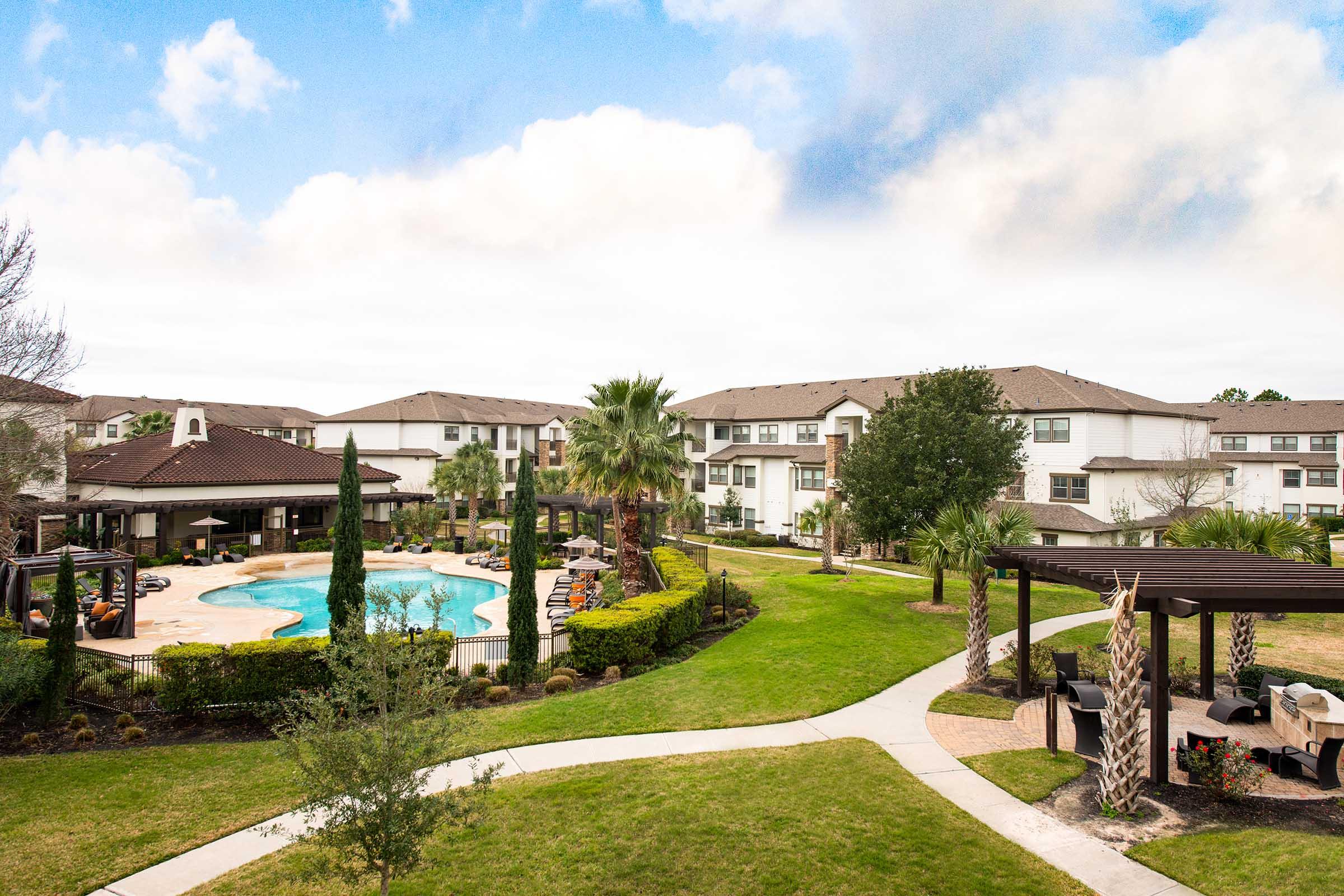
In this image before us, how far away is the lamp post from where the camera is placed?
21.8 meters

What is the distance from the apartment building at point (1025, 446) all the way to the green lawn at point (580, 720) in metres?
12.8

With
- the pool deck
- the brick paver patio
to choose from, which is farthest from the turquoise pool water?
the brick paver patio

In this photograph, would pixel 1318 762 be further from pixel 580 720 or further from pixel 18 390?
pixel 18 390

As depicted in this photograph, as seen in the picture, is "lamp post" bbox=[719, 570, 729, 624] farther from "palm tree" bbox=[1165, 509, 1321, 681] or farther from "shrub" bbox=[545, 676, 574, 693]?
"palm tree" bbox=[1165, 509, 1321, 681]

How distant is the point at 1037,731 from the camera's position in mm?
12641

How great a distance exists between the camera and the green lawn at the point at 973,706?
13633 mm

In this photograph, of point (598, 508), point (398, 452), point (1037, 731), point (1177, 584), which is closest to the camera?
point (1177, 584)

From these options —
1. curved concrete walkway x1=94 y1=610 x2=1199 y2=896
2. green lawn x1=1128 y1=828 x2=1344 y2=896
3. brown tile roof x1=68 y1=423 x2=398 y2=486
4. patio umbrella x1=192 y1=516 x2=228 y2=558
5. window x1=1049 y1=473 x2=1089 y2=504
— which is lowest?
curved concrete walkway x1=94 y1=610 x2=1199 y2=896

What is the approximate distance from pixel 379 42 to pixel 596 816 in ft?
54.7

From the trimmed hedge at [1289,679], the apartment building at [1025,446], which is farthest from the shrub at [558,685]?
the apartment building at [1025,446]

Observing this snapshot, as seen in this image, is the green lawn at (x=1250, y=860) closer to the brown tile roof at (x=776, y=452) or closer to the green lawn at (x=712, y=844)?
the green lawn at (x=712, y=844)

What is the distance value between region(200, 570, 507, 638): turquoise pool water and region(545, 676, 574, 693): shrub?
24.3 feet

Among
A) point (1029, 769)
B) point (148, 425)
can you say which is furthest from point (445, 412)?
point (1029, 769)

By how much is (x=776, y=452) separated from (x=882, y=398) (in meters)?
7.94
